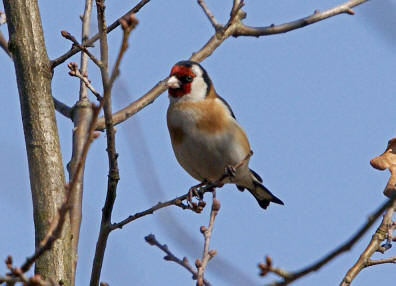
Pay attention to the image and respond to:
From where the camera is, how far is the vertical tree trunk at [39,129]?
3.07 meters

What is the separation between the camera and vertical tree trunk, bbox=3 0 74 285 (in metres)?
3.07

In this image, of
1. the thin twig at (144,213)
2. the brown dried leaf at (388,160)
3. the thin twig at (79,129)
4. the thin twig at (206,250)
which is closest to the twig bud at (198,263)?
the thin twig at (206,250)

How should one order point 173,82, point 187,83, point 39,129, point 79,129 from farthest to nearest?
point 187,83 → point 173,82 → point 79,129 → point 39,129

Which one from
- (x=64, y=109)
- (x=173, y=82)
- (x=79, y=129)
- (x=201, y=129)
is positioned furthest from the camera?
(x=173, y=82)

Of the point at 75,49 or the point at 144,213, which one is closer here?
the point at 144,213

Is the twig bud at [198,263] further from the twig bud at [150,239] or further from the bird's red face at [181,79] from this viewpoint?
the bird's red face at [181,79]

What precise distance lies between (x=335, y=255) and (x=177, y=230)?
139cm

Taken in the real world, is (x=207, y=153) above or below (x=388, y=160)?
above

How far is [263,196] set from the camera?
5020mm

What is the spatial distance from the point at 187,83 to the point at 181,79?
5 centimetres

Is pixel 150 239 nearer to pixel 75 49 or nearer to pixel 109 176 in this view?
pixel 109 176

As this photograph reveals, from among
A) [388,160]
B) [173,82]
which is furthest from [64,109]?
[388,160]

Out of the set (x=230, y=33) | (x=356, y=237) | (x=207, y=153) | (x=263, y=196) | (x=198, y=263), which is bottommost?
(x=356, y=237)

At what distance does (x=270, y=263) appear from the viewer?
2.00 m
